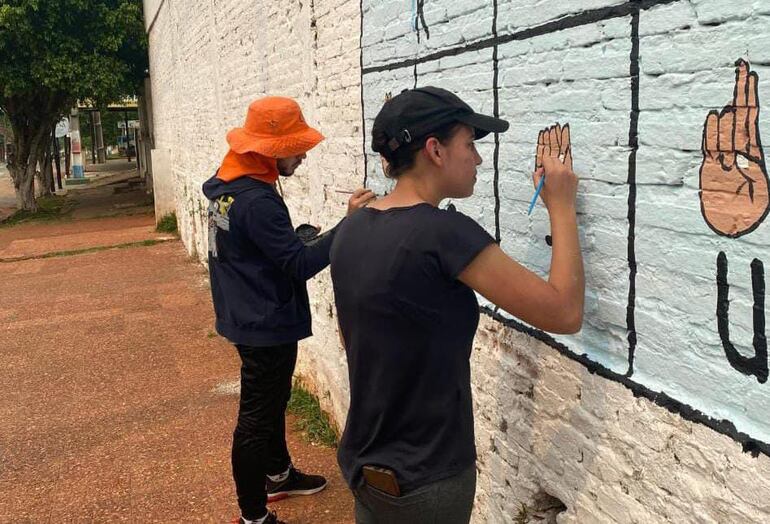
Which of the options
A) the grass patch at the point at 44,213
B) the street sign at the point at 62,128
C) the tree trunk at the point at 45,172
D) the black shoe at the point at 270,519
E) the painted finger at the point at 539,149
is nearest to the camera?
the painted finger at the point at 539,149

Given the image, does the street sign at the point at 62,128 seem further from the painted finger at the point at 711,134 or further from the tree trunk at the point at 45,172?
the painted finger at the point at 711,134

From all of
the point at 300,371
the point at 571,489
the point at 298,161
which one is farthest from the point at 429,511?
the point at 300,371

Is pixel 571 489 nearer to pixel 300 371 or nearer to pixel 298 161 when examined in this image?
pixel 298 161

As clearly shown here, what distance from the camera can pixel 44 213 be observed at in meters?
19.6

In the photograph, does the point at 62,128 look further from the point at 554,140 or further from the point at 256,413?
the point at 554,140

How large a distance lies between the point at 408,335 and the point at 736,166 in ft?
2.80

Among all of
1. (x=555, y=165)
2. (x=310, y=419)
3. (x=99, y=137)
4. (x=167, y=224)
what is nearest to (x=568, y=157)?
(x=555, y=165)

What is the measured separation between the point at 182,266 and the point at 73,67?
861 cm

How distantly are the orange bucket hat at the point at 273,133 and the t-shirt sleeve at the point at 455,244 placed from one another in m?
1.53

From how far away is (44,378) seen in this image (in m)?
6.09

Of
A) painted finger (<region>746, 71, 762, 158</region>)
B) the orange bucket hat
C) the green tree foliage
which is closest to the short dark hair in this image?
painted finger (<region>746, 71, 762, 158</region>)

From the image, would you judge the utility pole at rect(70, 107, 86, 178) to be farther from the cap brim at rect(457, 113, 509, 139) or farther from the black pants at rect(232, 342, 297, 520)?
the cap brim at rect(457, 113, 509, 139)

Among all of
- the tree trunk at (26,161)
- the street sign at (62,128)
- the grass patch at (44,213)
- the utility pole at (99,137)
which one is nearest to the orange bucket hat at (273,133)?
the grass patch at (44,213)

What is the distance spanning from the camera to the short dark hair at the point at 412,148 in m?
1.75
